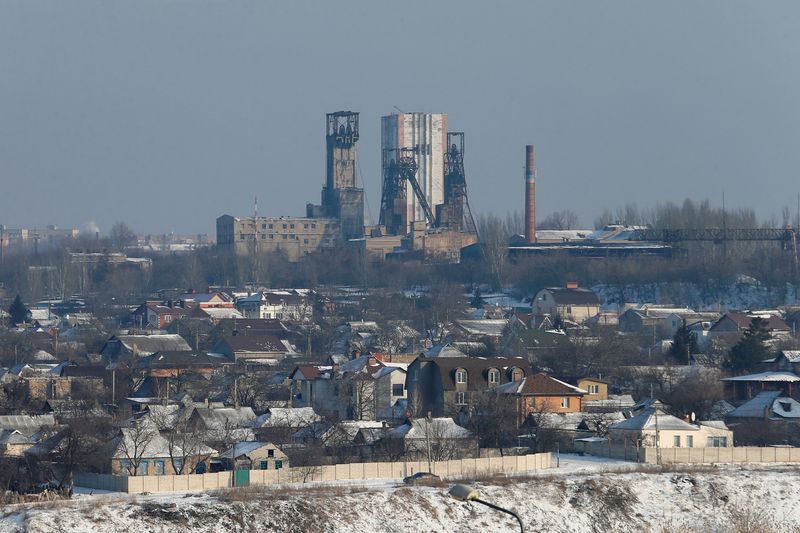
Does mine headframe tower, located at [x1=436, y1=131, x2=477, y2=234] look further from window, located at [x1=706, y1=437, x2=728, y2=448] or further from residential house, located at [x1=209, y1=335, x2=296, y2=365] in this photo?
window, located at [x1=706, y1=437, x2=728, y2=448]

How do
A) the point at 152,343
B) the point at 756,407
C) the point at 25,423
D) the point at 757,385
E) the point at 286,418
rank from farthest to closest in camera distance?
the point at 152,343 < the point at 757,385 < the point at 756,407 < the point at 286,418 < the point at 25,423

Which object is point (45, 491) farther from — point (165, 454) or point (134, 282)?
point (134, 282)

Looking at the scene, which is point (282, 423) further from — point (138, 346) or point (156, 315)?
point (156, 315)

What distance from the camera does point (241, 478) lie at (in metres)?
31.0

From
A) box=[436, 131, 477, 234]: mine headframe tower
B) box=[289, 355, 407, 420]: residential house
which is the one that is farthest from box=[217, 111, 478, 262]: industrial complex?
box=[289, 355, 407, 420]: residential house

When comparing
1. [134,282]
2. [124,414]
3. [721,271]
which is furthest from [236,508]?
[134,282]

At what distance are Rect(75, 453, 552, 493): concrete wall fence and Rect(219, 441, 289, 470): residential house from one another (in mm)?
1001

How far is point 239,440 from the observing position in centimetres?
3597

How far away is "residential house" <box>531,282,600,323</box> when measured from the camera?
78312 millimetres

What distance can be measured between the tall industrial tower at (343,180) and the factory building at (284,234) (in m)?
0.84

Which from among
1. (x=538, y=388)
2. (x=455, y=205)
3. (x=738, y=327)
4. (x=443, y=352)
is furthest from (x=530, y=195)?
(x=538, y=388)

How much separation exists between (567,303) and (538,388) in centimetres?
3699

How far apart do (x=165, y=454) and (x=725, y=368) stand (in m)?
23.6

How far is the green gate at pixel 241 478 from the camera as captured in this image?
1214 inches
